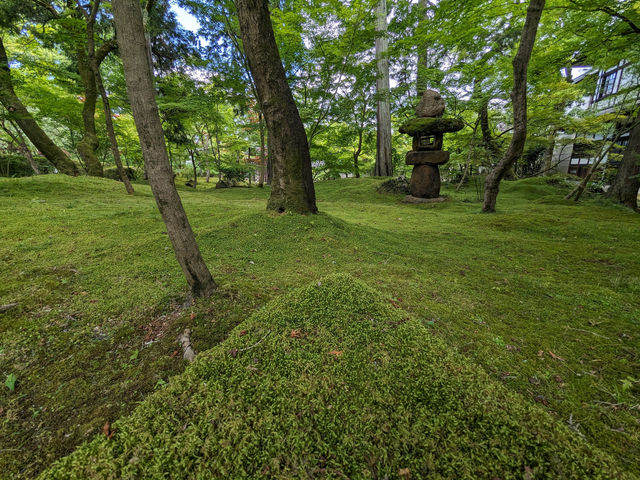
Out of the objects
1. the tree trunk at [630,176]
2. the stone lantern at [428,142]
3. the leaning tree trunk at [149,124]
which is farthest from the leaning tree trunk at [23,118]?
the tree trunk at [630,176]

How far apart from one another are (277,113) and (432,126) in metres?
6.21

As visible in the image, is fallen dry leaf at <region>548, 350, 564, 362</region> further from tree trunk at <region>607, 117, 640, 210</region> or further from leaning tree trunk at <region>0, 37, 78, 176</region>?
leaning tree trunk at <region>0, 37, 78, 176</region>

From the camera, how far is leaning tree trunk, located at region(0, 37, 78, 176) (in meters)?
6.97

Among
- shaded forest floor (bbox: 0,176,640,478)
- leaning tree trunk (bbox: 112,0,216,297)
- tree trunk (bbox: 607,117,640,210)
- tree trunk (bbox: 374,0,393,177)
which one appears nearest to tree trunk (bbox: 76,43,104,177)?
shaded forest floor (bbox: 0,176,640,478)

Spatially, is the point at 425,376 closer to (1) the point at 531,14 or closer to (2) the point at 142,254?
(2) the point at 142,254

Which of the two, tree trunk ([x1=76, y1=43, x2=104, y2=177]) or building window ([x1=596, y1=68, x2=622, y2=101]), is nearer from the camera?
tree trunk ([x1=76, y1=43, x2=104, y2=177])

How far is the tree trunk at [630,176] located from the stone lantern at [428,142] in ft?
13.1

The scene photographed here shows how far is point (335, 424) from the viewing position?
852mm

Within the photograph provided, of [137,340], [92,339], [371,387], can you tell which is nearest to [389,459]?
[371,387]

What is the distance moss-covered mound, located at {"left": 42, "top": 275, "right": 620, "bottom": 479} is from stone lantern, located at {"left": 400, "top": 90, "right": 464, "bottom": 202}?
832 cm

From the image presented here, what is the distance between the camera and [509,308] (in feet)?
7.03

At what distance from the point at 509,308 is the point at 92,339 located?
3.27 m

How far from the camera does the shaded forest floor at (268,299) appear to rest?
1193 millimetres

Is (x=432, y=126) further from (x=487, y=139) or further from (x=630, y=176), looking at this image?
(x=487, y=139)
